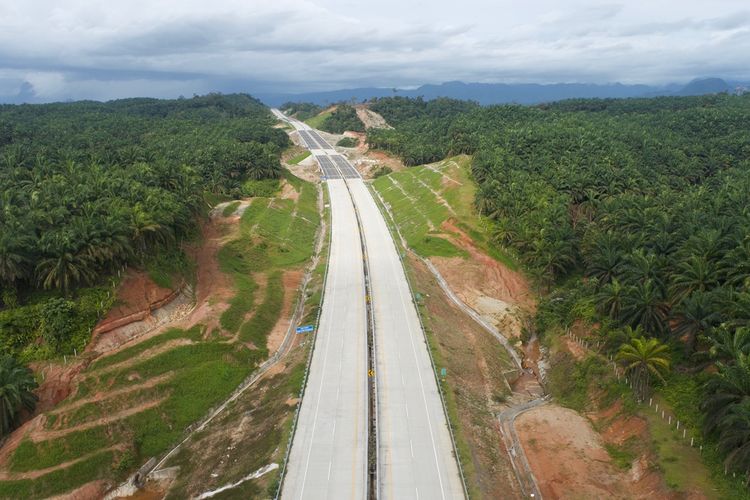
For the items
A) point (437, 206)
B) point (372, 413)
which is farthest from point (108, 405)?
point (437, 206)

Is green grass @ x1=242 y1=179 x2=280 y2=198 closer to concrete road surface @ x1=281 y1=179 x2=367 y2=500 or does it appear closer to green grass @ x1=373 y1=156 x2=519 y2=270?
green grass @ x1=373 y1=156 x2=519 y2=270

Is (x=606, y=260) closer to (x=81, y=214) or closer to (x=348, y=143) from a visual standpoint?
(x=81, y=214)

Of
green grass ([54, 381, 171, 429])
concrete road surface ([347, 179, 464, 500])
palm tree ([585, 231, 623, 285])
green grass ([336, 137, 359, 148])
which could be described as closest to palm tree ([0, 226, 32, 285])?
green grass ([54, 381, 171, 429])

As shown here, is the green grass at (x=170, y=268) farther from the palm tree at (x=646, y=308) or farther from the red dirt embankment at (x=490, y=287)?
the palm tree at (x=646, y=308)

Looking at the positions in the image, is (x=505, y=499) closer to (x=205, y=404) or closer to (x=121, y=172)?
(x=205, y=404)

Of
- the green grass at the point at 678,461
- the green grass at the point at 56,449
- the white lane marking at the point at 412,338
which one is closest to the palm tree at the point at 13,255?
the green grass at the point at 56,449

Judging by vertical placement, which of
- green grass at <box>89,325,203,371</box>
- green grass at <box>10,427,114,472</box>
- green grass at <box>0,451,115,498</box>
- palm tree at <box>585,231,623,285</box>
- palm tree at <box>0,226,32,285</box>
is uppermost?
palm tree at <box>0,226,32,285</box>
